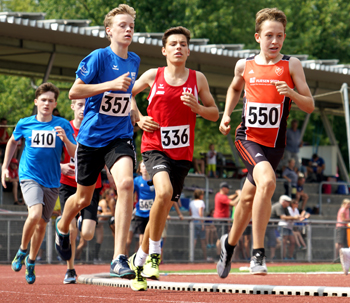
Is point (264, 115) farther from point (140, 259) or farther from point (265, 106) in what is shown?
point (140, 259)

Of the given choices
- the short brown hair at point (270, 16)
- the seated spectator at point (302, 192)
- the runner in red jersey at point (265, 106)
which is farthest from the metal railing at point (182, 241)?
the short brown hair at point (270, 16)

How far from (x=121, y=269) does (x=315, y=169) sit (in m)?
23.8

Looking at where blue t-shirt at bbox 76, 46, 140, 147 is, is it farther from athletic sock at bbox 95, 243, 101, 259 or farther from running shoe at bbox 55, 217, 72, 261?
athletic sock at bbox 95, 243, 101, 259

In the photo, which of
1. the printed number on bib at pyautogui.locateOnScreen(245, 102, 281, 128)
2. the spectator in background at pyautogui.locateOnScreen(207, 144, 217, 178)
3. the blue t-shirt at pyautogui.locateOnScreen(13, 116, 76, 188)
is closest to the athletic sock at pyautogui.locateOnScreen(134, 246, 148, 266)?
the printed number on bib at pyautogui.locateOnScreen(245, 102, 281, 128)

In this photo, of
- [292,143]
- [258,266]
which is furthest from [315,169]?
[258,266]

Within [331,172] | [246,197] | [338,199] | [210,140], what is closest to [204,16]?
[210,140]

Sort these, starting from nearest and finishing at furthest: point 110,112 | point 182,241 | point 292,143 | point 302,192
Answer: point 110,112
point 182,241
point 302,192
point 292,143

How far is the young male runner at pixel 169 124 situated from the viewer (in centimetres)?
725

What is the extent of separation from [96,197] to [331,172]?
23387 mm

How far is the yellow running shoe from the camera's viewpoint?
22.9 feet

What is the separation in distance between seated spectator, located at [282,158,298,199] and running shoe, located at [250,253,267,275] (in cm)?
1770

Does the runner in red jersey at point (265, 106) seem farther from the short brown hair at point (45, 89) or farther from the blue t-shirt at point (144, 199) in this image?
the blue t-shirt at point (144, 199)

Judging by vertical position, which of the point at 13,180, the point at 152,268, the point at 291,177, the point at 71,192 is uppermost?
the point at 291,177

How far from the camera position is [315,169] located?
2914 cm
